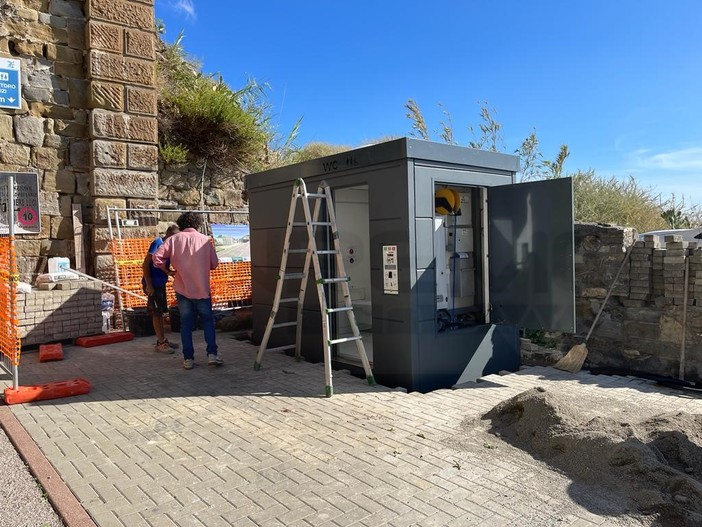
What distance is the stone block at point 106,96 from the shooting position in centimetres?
1000

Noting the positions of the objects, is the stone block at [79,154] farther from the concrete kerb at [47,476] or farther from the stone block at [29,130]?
the concrete kerb at [47,476]

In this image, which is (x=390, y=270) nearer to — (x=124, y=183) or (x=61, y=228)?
(x=124, y=183)

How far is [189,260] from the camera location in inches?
263

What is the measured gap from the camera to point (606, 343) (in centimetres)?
735

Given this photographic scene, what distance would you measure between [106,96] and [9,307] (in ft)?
17.5

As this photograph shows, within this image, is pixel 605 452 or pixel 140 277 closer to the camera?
pixel 605 452

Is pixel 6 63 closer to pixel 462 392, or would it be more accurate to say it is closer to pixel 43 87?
pixel 43 87

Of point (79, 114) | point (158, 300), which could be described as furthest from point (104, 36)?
point (158, 300)

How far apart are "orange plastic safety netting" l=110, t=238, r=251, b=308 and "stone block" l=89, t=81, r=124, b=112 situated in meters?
2.53

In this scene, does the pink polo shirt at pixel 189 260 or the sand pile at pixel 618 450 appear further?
the pink polo shirt at pixel 189 260

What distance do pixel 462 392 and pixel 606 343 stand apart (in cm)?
276

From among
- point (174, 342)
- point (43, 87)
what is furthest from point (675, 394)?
point (43, 87)

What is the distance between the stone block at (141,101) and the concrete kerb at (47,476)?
714 cm

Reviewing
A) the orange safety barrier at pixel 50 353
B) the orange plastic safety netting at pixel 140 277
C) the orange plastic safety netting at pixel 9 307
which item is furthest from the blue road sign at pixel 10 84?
the orange safety barrier at pixel 50 353
